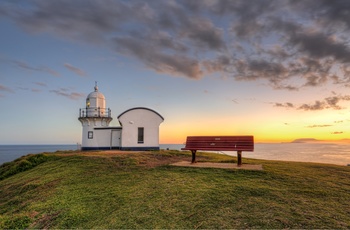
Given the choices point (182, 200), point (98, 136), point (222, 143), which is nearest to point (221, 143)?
point (222, 143)

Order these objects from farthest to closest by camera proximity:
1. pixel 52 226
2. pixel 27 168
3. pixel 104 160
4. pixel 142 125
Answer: pixel 142 125 → pixel 27 168 → pixel 104 160 → pixel 52 226

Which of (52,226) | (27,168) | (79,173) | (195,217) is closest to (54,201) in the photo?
(52,226)

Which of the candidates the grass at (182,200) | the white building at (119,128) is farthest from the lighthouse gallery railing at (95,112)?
the grass at (182,200)

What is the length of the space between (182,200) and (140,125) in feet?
53.1

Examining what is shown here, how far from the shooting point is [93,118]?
2459 centimetres

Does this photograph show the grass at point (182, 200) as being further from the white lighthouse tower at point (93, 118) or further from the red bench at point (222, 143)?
the white lighthouse tower at point (93, 118)

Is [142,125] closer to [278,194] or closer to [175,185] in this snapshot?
[175,185]

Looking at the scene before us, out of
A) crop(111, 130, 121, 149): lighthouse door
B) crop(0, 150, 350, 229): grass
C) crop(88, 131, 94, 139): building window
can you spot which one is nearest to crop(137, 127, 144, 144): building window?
crop(111, 130, 121, 149): lighthouse door

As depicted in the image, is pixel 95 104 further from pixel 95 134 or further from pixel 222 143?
pixel 222 143

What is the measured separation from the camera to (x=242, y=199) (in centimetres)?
655

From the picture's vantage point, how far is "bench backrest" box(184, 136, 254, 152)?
10.9m

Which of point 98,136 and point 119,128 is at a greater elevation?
point 119,128

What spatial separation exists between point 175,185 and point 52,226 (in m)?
3.82

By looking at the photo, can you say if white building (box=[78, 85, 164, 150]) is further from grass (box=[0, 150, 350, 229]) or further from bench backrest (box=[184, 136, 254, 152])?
grass (box=[0, 150, 350, 229])
